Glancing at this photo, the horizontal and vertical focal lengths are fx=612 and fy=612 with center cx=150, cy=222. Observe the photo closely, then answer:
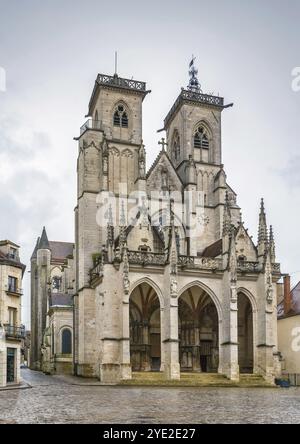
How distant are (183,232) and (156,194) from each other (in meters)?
3.65

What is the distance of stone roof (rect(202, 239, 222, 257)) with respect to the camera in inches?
1766

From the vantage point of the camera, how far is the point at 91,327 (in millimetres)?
43625

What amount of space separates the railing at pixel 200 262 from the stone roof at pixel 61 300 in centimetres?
1934

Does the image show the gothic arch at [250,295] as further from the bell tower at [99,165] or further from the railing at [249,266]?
the bell tower at [99,165]

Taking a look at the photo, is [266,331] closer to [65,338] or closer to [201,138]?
[201,138]

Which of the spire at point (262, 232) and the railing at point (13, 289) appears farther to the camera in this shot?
the spire at point (262, 232)

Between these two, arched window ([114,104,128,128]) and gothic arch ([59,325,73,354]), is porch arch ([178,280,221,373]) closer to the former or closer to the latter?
gothic arch ([59,325,73,354])

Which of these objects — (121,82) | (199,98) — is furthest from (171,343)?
(199,98)

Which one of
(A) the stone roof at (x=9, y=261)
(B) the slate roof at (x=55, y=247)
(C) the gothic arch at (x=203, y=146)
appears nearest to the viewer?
(A) the stone roof at (x=9, y=261)

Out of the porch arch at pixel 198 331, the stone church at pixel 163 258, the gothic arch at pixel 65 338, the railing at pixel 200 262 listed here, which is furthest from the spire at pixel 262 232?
the gothic arch at pixel 65 338

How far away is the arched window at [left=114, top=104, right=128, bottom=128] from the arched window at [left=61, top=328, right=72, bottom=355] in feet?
60.7

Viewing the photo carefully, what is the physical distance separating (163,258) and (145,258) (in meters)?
1.25

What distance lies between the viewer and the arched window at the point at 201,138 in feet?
170
